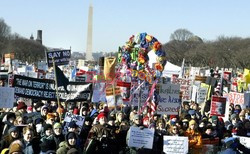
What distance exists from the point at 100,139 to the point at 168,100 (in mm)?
4043

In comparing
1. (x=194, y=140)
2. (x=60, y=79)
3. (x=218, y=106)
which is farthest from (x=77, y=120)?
(x=218, y=106)

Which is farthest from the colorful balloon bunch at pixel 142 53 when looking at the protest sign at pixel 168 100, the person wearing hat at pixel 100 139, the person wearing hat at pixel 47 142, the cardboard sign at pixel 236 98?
the person wearing hat at pixel 47 142

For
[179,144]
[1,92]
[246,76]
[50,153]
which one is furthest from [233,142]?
[246,76]

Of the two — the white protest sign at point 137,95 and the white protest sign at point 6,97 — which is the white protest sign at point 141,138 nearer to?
the white protest sign at point 6,97

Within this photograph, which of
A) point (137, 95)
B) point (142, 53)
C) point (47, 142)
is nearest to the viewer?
point (47, 142)

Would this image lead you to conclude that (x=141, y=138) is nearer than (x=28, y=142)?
No

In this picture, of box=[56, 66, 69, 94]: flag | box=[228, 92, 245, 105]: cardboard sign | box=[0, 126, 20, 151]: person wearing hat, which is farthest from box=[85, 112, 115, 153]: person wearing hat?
box=[228, 92, 245, 105]: cardboard sign

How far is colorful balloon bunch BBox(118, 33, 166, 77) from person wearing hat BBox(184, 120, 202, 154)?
759cm

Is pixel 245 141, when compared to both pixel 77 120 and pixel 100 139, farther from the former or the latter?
pixel 77 120

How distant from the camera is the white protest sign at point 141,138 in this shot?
9375 mm

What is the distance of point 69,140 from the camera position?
793cm

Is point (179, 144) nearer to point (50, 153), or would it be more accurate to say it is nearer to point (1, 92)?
point (50, 153)

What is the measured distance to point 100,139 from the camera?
9.13 meters

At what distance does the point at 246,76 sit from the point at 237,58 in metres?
56.2
